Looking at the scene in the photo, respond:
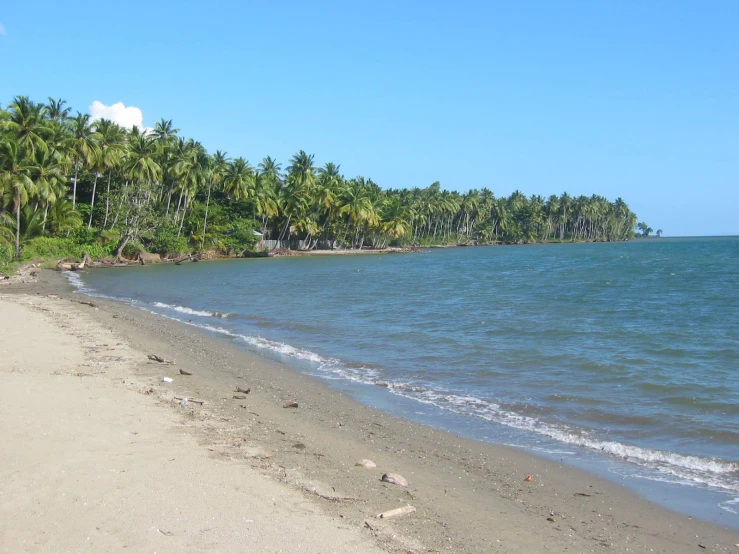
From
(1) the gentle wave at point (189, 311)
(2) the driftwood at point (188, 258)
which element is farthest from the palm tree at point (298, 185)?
(1) the gentle wave at point (189, 311)

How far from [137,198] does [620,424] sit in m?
59.9

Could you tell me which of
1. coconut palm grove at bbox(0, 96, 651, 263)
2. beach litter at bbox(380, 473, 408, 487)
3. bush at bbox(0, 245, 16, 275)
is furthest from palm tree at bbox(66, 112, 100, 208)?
beach litter at bbox(380, 473, 408, 487)

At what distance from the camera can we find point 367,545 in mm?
5633

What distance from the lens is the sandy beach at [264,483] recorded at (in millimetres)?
5672

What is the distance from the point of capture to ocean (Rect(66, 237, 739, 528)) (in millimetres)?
9648

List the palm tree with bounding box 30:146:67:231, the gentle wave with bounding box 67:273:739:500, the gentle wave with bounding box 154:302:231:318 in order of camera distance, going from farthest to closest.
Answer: the palm tree with bounding box 30:146:67:231, the gentle wave with bounding box 154:302:231:318, the gentle wave with bounding box 67:273:739:500

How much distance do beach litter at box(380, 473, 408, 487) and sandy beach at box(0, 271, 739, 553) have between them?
80 mm

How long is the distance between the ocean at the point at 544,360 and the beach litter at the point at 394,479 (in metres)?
2.96

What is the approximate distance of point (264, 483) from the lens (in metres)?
6.96

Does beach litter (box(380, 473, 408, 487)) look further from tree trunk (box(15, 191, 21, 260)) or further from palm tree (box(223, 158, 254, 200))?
palm tree (box(223, 158, 254, 200))

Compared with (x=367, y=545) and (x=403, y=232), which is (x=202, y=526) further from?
(x=403, y=232)

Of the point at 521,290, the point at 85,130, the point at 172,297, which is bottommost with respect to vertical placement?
the point at 172,297

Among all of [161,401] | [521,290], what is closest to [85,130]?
[521,290]

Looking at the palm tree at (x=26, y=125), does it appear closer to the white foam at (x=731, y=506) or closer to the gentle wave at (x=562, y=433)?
the gentle wave at (x=562, y=433)
